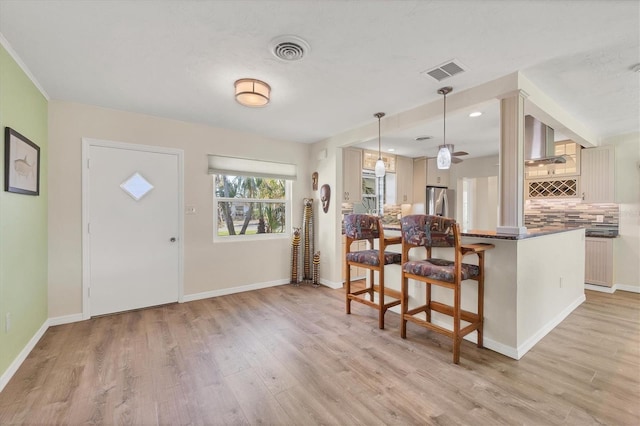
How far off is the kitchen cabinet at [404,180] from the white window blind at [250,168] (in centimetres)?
248

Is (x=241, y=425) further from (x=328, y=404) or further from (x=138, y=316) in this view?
(x=138, y=316)

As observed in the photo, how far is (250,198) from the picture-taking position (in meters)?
4.50

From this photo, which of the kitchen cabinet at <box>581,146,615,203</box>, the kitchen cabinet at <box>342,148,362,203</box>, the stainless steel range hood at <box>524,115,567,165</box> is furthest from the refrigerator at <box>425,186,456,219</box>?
the stainless steel range hood at <box>524,115,567,165</box>

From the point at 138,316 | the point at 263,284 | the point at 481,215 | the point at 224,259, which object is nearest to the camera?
the point at 138,316

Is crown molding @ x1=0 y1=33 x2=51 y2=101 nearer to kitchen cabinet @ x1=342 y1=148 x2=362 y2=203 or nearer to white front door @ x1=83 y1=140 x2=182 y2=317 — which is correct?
white front door @ x1=83 y1=140 x2=182 y2=317

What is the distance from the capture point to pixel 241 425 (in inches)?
65.4

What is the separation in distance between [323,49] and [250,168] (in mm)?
2591

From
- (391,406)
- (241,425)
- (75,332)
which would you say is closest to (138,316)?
(75,332)

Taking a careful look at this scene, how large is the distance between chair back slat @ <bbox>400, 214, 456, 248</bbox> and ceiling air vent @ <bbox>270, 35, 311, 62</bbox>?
161cm

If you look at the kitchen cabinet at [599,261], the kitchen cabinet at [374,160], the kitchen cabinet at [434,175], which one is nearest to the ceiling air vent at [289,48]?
the kitchen cabinet at [374,160]

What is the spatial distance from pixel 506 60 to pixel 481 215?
223 inches

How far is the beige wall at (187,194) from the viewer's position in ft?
10.1

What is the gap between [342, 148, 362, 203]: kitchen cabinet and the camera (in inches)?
198

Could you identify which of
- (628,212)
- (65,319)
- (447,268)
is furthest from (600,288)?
(65,319)
